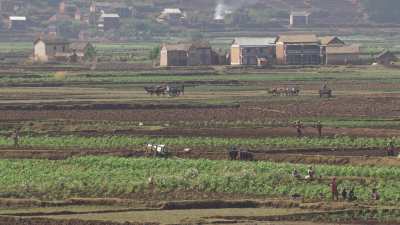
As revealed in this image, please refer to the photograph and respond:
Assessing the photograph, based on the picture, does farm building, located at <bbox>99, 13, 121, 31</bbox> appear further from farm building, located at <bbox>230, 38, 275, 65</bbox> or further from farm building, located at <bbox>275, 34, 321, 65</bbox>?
farm building, located at <bbox>275, 34, 321, 65</bbox>

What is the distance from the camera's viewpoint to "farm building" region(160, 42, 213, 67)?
9894cm

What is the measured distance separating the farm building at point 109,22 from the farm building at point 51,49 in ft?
180

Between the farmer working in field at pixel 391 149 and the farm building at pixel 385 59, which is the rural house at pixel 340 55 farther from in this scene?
the farmer working in field at pixel 391 149

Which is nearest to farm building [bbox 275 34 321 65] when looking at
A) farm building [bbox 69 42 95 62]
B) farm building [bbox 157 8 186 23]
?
farm building [bbox 69 42 95 62]

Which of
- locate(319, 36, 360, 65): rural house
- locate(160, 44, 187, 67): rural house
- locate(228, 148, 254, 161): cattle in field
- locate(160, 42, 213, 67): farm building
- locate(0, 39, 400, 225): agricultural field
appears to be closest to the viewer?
locate(0, 39, 400, 225): agricultural field

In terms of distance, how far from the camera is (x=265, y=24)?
168 metres

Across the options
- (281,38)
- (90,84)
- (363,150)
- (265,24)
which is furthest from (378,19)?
(363,150)

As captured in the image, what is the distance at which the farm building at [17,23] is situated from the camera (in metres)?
161

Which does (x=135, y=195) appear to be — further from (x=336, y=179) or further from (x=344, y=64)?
(x=344, y=64)

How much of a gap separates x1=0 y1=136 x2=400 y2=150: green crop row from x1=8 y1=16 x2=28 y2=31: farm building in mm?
118421

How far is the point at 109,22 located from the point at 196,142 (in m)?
125

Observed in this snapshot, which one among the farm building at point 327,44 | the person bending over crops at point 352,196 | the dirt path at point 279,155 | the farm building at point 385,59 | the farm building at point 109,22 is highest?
the farm building at point 109,22

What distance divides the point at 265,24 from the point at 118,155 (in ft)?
425

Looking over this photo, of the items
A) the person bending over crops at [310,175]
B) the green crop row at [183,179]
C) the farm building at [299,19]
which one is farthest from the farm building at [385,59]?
the farm building at [299,19]
